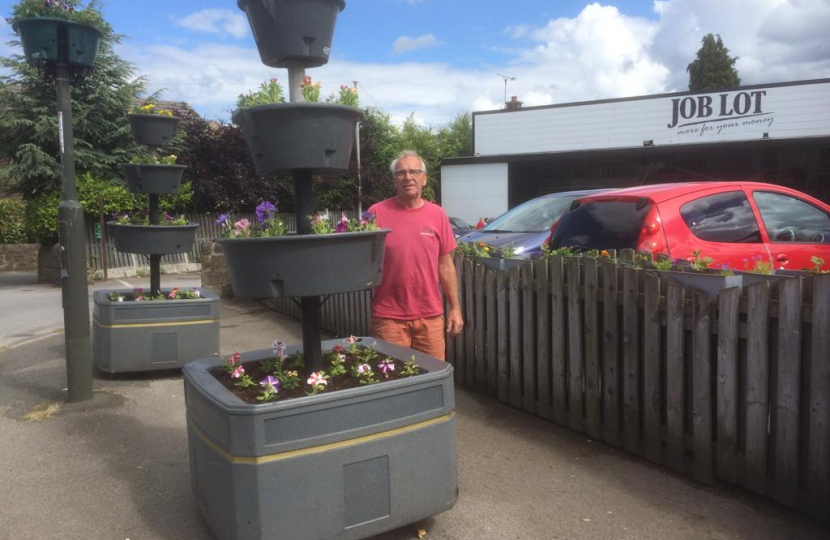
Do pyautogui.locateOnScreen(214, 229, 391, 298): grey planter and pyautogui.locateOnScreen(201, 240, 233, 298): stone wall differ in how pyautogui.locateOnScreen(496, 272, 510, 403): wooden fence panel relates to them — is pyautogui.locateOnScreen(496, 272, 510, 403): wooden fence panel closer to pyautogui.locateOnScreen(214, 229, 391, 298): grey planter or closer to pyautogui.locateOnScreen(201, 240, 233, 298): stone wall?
pyautogui.locateOnScreen(214, 229, 391, 298): grey planter

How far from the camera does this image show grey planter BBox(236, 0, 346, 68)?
338 centimetres

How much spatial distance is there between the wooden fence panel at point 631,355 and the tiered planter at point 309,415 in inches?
60.9

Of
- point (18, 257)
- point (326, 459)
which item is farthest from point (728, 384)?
point (18, 257)

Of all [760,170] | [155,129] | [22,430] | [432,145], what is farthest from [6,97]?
[432,145]

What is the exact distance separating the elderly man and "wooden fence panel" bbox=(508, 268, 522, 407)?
119 cm

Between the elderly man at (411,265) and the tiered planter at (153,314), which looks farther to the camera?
the tiered planter at (153,314)

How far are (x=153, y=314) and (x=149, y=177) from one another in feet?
4.89

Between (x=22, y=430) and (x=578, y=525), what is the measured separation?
4.25m

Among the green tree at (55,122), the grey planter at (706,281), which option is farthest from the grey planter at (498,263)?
the green tree at (55,122)

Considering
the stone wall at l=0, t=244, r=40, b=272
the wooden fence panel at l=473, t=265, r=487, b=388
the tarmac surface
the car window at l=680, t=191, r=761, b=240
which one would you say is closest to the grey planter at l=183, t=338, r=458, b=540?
the tarmac surface

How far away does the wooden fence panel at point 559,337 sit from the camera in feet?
16.5

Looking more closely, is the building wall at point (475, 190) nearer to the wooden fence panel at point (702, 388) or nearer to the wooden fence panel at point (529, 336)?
the wooden fence panel at point (529, 336)

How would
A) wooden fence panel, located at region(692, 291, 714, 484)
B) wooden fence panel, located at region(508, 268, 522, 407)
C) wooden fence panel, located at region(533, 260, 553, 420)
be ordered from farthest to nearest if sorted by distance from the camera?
wooden fence panel, located at region(508, 268, 522, 407) → wooden fence panel, located at region(533, 260, 553, 420) → wooden fence panel, located at region(692, 291, 714, 484)

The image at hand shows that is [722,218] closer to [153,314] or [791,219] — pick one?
[791,219]
